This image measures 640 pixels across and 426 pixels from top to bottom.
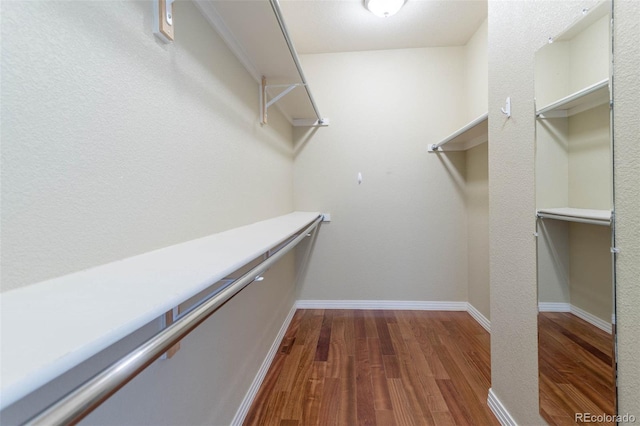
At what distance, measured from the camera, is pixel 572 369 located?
920 millimetres

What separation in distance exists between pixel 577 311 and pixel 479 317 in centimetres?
156

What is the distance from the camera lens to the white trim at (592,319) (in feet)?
2.54

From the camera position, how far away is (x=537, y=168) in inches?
40.6

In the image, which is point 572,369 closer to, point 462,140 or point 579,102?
point 579,102

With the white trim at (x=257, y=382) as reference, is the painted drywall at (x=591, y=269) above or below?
above

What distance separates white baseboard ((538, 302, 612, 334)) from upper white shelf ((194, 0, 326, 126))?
1408 millimetres

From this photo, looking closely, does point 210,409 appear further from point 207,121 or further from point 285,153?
point 285,153

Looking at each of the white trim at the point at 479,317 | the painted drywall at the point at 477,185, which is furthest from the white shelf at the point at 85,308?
the white trim at the point at 479,317

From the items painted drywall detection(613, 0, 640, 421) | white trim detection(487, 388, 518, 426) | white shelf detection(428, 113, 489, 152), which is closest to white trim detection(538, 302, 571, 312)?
painted drywall detection(613, 0, 640, 421)

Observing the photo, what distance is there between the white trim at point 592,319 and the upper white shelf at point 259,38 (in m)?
1.40

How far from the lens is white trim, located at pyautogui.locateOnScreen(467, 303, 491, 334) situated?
2.16m

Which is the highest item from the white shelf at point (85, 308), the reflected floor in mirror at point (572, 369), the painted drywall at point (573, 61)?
the painted drywall at point (573, 61)

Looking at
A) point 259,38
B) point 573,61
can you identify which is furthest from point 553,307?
point 259,38

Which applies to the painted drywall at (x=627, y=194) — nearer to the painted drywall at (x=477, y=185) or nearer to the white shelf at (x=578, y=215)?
the white shelf at (x=578, y=215)
